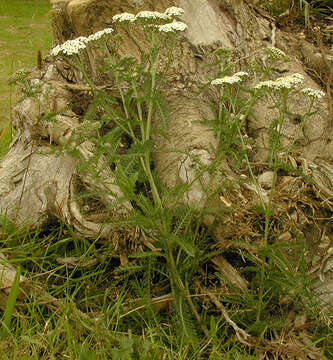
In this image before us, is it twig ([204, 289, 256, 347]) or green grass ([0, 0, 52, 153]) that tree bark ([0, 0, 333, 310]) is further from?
green grass ([0, 0, 52, 153])

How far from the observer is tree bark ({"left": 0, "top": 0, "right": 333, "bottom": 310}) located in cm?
230

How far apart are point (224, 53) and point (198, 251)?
3.27 feet

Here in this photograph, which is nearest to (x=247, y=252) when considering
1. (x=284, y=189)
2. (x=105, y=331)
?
(x=284, y=189)

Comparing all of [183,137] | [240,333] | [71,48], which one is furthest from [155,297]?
[71,48]

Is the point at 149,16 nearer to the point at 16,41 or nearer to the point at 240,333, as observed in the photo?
the point at 240,333

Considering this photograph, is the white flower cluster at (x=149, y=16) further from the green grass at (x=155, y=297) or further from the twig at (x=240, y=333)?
the twig at (x=240, y=333)

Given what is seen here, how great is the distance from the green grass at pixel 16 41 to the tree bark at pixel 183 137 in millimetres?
700

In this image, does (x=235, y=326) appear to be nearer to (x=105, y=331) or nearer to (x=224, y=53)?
(x=105, y=331)

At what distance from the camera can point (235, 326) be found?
191 cm

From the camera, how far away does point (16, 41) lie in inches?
291

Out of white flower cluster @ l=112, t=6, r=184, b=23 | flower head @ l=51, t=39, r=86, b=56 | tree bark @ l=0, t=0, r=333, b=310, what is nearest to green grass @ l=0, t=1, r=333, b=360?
tree bark @ l=0, t=0, r=333, b=310

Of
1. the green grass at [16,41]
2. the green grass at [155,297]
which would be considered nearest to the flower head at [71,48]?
the green grass at [155,297]

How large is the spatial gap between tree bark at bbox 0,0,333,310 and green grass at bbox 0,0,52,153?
2.30 feet

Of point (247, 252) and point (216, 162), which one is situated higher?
point (216, 162)
